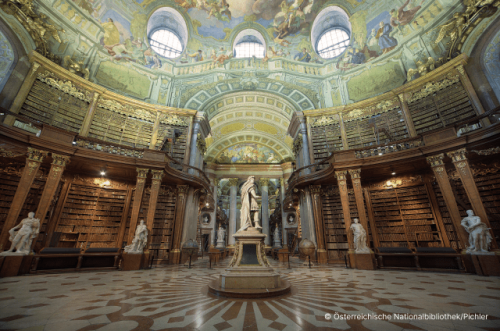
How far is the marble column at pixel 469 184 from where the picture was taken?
20.5 ft

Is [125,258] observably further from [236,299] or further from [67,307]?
[236,299]

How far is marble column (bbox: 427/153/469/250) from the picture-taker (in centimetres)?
648

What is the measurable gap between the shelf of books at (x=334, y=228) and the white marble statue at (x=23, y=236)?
1169 cm

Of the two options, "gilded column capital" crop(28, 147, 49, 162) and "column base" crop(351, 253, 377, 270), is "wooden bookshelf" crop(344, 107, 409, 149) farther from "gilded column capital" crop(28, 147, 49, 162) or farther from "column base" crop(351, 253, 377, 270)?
"gilded column capital" crop(28, 147, 49, 162)

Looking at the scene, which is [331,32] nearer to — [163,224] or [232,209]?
[232,209]

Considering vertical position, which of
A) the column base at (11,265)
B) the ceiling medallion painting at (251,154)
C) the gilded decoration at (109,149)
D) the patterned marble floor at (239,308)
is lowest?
the patterned marble floor at (239,308)

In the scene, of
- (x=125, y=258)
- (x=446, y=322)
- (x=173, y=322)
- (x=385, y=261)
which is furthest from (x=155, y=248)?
(x=446, y=322)

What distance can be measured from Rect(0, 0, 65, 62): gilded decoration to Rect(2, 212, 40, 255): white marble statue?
826 centimetres

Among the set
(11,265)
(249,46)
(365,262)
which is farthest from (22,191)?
(249,46)

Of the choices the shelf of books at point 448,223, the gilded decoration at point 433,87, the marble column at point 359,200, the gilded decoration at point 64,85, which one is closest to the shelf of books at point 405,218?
the shelf of books at point 448,223

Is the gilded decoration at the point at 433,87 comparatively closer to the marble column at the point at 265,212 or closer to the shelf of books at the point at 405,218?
the shelf of books at the point at 405,218

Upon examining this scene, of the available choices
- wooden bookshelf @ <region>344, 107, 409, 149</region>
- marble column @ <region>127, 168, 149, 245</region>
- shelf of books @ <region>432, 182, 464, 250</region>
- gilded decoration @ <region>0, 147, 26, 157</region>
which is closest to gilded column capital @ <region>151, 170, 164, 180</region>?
marble column @ <region>127, 168, 149, 245</region>

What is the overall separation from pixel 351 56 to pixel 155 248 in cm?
1651

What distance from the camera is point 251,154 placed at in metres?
22.2
